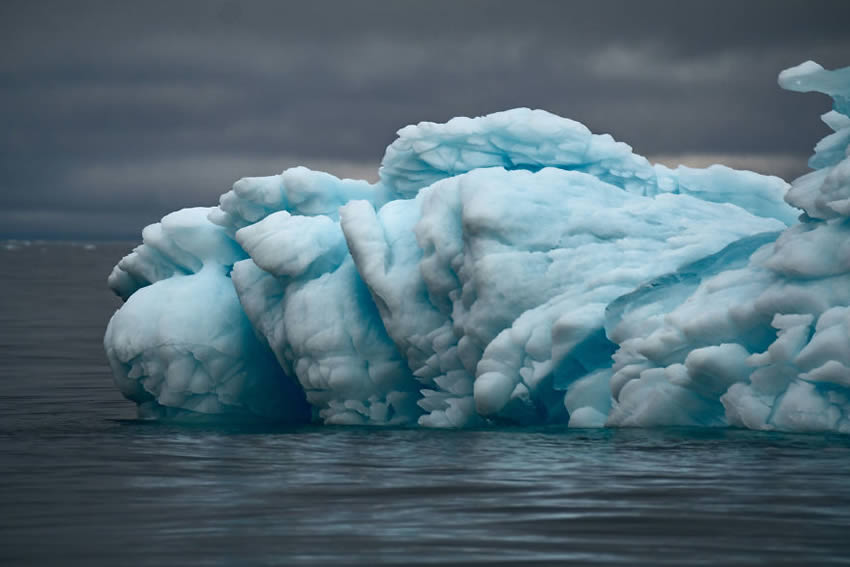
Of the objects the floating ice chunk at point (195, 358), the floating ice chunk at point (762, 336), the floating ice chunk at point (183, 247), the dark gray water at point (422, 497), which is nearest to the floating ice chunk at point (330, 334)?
the dark gray water at point (422, 497)

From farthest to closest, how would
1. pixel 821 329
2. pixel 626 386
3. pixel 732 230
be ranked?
pixel 732 230
pixel 626 386
pixel 821 329

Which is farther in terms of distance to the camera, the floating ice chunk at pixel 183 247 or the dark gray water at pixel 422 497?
the floating ice chunk at pixel 183 247

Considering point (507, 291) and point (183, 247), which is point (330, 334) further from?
point (183, 247)

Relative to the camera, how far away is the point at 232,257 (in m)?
17.1

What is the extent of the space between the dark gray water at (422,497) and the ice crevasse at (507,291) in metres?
0.59

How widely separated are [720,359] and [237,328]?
6.88 m

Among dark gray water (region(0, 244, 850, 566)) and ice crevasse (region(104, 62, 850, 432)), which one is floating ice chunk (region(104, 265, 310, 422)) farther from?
dark gray water (region(0, 244, 850, 566))

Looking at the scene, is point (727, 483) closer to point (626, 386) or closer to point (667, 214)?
point (626, 386)

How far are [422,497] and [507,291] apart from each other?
464cm

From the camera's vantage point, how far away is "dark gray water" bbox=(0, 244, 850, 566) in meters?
7.11

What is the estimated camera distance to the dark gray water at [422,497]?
711 cm

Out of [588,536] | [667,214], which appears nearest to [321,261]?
[667,214]

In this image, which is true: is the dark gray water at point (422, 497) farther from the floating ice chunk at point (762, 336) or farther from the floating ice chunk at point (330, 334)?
the floating ice chunk at point (330, 334)

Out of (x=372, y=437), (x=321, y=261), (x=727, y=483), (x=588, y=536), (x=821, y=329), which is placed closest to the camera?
(x=588, y=536)
